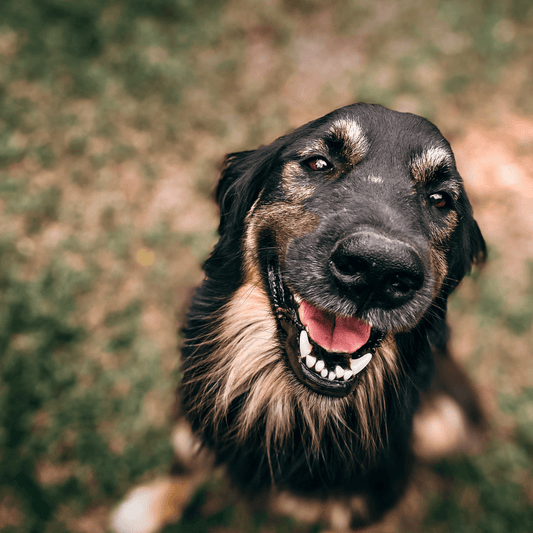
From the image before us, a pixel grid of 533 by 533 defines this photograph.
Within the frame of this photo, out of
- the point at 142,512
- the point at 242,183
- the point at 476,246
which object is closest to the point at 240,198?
the point at 242,183

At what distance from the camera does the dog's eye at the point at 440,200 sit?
6.71 feet

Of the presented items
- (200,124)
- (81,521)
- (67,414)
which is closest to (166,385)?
(67,414)

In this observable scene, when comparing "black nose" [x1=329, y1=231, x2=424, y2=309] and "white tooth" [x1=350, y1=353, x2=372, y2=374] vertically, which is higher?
"black nose" [x1=329, y1=231, x2=424, y2=309]

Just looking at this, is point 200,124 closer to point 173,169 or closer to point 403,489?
point 173,169

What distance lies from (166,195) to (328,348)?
8.72 ft

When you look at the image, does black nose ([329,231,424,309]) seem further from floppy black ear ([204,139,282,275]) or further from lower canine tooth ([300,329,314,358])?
floppy black ear ([204,139,282,275])

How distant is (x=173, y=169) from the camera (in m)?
3.98

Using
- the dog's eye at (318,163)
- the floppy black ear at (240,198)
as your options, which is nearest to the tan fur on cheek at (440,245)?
the dog's eye at (318,163)

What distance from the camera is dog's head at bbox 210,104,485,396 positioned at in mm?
1626

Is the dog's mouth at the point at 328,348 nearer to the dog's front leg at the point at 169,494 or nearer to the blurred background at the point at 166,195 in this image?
the dog's front leg at the point at 169,494

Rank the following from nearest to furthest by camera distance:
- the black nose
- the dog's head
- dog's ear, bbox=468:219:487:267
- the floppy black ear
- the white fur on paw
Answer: the black nose → the dog's head → the floppy black ear → dog's ear, bbox=468:219:487:267 → the white fur on paw

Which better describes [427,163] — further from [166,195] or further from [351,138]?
[166,195]

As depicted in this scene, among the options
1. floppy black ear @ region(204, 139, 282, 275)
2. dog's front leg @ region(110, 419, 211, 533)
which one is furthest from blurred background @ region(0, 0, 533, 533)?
floppy black ear @ region(204, 139, 282, 275)

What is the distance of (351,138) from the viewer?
1.96 meters
